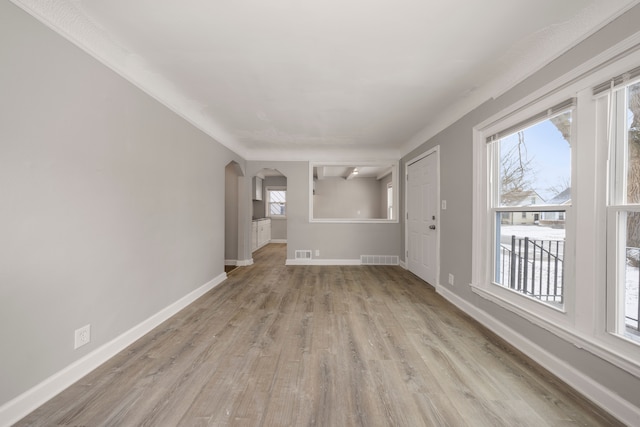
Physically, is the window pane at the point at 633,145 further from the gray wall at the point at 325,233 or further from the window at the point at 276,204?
the window at the point at 276,204

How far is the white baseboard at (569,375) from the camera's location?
4.37ft

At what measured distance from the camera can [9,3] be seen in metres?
1.31

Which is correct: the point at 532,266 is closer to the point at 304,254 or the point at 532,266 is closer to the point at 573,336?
the point at 573,336

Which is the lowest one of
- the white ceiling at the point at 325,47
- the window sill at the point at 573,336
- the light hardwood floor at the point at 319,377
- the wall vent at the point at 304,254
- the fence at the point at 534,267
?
the light hardwood floor at the point at 319,377

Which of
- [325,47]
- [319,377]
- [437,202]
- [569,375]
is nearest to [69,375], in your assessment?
[319,377]

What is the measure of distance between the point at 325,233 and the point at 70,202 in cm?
412

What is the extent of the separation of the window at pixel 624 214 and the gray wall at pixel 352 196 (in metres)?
7.49

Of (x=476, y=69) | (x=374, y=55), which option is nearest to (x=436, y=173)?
(x=476, y=69)

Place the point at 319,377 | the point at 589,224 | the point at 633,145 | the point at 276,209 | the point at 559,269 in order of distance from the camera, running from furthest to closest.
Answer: the point at 276,209
the point at 559,269
the point at 319,377
the point at 589,224
the point at 633,145

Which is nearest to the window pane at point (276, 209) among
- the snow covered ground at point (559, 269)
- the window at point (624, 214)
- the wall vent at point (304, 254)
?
the wall vent at point (304, 254)

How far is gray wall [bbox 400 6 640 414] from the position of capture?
1.40 meters

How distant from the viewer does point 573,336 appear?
161 centimetres

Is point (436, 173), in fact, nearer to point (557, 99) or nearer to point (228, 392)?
point (557, 99)

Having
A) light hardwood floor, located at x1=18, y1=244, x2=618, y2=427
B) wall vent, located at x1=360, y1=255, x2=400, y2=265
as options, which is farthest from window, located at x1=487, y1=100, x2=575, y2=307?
wall vent, located at x1=360, y1=255, x2=400, y2=265
